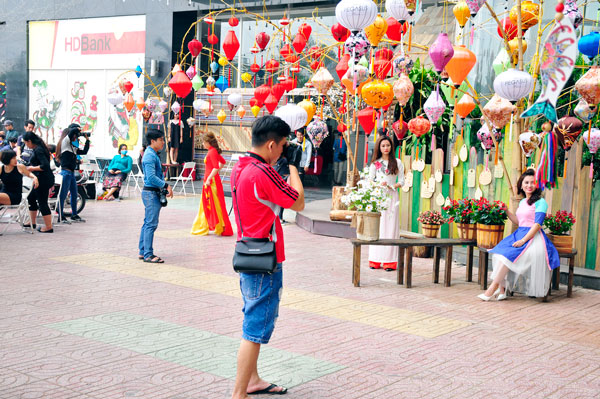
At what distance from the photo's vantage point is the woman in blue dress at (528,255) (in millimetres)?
7832

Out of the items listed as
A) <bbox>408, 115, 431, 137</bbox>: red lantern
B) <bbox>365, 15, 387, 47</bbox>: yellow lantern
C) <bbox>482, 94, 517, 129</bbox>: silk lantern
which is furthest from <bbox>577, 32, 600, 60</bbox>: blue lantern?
<bbox>408, 115, 431, 137</bbox>: red lantern

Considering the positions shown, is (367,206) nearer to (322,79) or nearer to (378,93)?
(378,93)

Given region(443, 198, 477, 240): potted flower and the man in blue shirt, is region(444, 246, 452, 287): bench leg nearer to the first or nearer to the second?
region(443, 198, 477, 240): potted flower

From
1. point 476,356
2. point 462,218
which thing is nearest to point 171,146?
point 462,218

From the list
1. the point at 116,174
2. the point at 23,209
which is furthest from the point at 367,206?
the point at 116,174

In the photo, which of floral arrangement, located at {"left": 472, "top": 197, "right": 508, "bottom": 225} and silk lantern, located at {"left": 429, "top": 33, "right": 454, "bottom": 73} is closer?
silk lantern, located at {"left": 429, "top": 33, "right": 454, "bottom": 73}

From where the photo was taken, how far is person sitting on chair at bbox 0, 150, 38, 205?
11.4 meters

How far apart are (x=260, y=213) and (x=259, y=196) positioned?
0.43 ft

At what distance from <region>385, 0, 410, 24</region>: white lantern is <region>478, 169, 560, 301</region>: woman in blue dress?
248cm

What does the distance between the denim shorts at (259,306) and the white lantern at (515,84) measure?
3.74 metres

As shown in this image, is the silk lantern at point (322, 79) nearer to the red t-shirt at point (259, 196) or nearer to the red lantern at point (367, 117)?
the red lantern at point (367, 117)

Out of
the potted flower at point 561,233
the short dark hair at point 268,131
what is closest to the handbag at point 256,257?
the short dark hair at point 268,131

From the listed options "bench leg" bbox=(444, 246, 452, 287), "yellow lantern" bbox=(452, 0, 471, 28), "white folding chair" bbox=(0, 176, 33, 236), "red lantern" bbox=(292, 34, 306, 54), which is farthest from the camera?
"red lantern" bbox=(292, 34, 306, 54)

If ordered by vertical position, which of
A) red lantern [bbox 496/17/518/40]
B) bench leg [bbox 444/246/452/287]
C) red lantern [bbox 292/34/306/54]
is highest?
red lantern [bbox 292/34/306/54]
